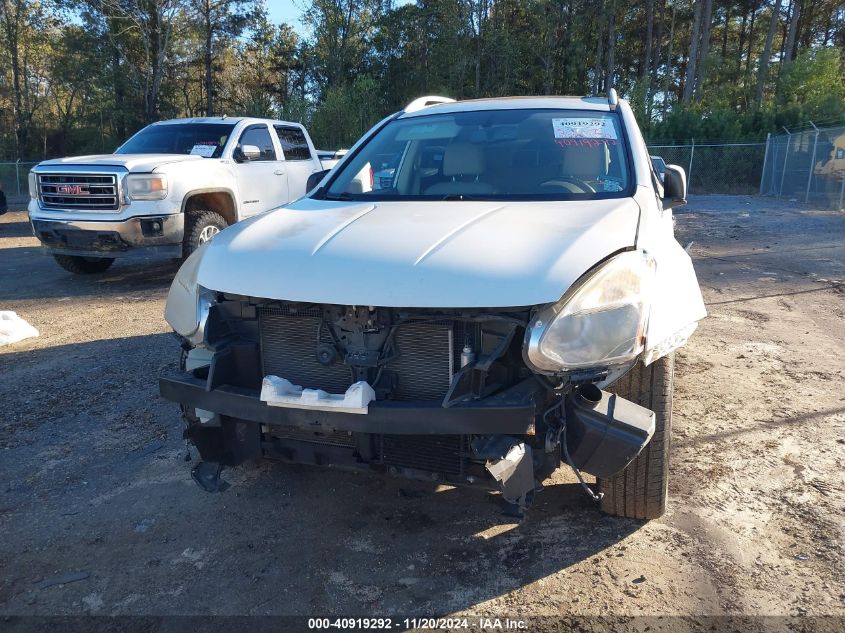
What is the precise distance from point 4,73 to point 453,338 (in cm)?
3901

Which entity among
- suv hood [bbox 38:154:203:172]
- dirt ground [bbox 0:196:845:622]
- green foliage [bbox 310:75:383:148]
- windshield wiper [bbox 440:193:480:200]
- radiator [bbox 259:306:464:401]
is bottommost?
dirt ground [bbox 0:196:845:622]

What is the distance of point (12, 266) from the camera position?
9.77 m

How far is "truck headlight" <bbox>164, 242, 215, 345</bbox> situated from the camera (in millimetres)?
2746

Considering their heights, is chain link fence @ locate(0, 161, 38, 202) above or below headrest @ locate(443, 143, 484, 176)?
below

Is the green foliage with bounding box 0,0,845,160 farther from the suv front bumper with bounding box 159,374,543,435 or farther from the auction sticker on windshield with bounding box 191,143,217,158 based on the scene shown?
the suv front bumper with bounding box 159,374,543,435

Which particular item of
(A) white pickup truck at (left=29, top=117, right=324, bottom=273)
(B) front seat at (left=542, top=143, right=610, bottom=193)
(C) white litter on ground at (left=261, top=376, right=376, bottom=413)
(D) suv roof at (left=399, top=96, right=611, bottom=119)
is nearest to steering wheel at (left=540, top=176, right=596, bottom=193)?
(B) front seat at (left=542, top=143, right=610, bottom=193)

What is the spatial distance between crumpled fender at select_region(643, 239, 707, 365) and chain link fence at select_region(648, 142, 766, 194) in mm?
23018

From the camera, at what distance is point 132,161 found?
773cm

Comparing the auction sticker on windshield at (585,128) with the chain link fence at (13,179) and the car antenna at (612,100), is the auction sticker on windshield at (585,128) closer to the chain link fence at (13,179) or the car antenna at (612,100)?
the car antenna at (612,100)

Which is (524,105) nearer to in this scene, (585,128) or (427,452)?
(585,128)

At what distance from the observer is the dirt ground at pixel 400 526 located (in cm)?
254

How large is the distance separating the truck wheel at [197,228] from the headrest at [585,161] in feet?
17.9

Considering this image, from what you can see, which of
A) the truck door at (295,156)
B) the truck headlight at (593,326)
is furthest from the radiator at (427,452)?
the truck door at (295,156)

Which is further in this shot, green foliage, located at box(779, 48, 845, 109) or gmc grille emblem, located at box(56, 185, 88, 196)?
green foliage, located at box(779, 48, 845, 109)
